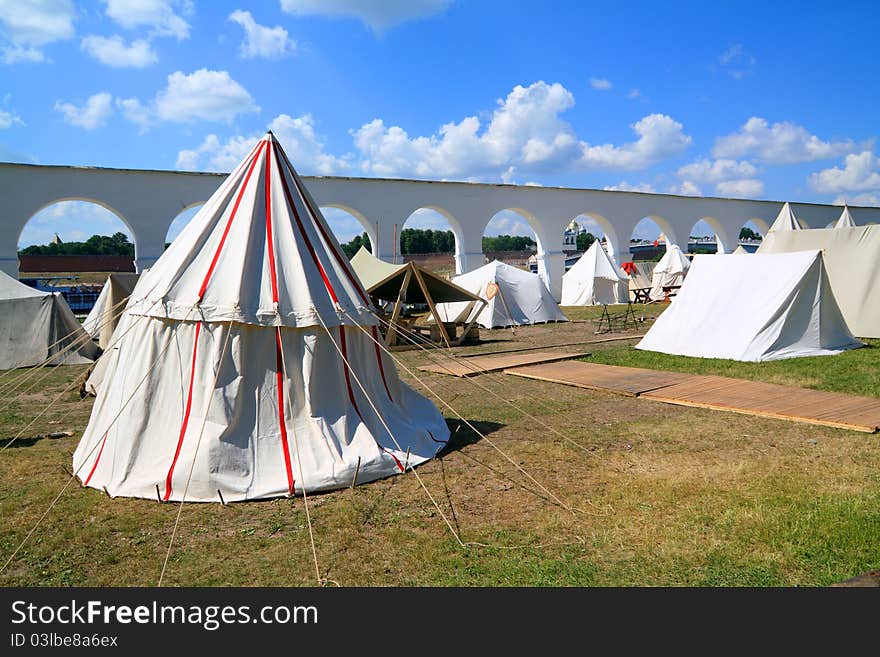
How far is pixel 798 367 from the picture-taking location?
8.25 m

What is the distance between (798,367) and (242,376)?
7.25 metres

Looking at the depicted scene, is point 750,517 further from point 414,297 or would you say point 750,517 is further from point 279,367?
point 414,297

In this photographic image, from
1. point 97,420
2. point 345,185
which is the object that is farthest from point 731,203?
point 97,420

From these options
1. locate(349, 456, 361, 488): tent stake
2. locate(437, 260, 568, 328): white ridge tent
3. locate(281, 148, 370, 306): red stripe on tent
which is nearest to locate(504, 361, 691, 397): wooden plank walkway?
locate(281, 148, 370, 306): red stripe on tent

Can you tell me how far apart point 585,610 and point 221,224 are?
3664mm

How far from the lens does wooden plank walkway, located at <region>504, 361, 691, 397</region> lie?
738 centimetres

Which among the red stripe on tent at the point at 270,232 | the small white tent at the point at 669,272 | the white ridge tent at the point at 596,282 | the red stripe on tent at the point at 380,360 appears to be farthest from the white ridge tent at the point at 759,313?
the small white tent at the point at 669,272

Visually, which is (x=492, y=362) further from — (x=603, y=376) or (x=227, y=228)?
(x=227, y=228)

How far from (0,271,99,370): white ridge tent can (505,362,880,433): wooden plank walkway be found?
25.1ft

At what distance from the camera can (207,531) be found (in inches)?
137

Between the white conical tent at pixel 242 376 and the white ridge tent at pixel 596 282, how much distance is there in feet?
60.8

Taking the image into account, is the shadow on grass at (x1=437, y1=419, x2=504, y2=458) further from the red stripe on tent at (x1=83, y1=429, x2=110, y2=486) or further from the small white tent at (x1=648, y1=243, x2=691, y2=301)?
the small white tent at (x1=648, y1=243, x2=691, y2=301)

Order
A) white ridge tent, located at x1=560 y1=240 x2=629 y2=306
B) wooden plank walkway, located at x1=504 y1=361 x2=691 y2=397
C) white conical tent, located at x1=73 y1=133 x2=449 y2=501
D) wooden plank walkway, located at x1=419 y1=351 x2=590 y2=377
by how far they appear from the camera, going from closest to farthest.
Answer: white conical tent, located at x1=73 y1=133 x2=449 y2=501 → wooden plank walkway, located at x1=504 y1=361 x2=691 y2=397 → wooden plank walkway, located at x1=419 y1=351 x2=590 y2=377 → white ridge tent, located at x1=560 y1=240 x2=629 y2=306

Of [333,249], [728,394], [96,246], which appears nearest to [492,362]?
[728,394]
